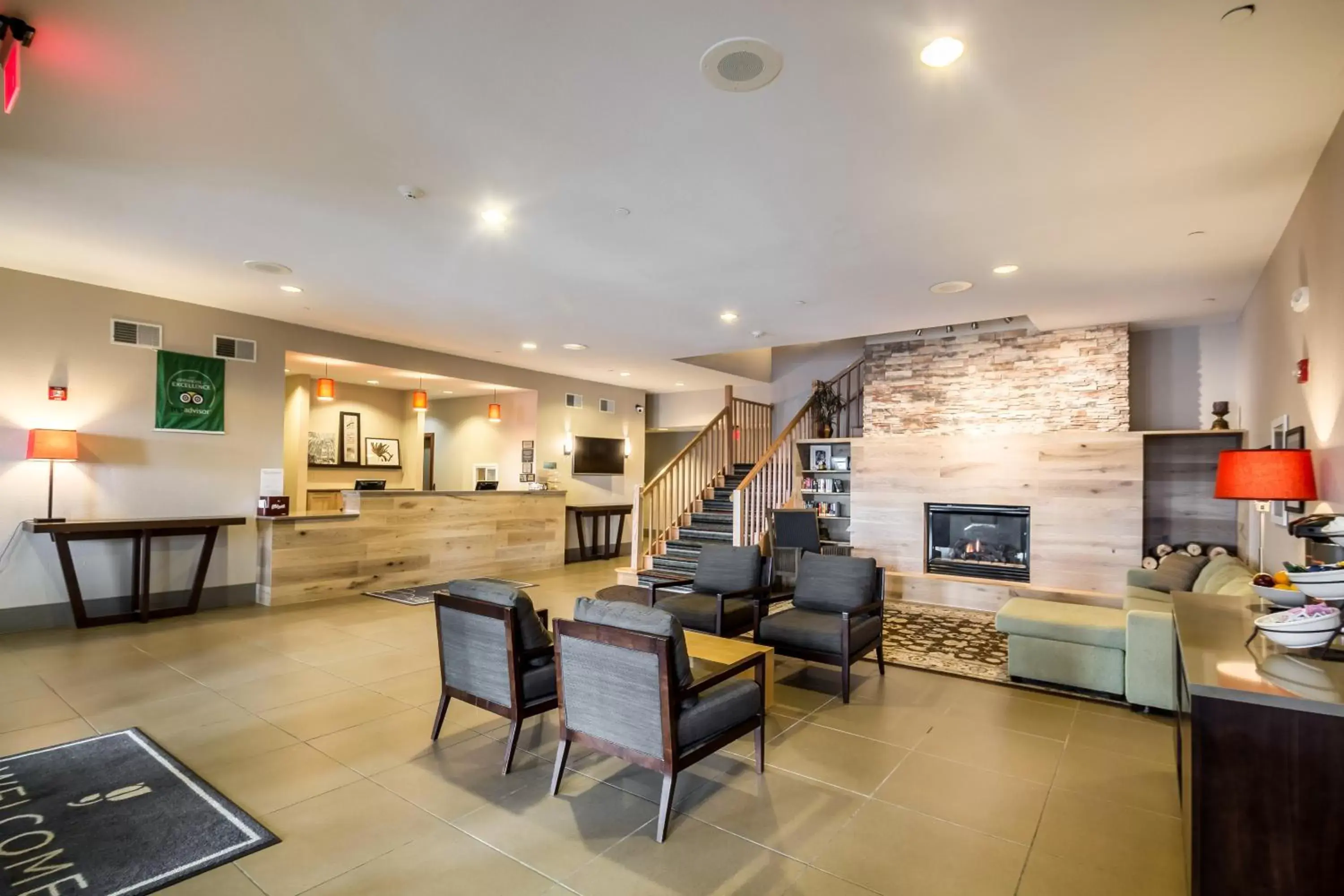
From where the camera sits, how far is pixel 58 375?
18.6 ft

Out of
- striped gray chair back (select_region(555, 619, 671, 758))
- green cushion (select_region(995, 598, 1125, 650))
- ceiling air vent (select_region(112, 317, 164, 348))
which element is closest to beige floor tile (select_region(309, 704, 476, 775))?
striped gray chair back (select_region(555, 619, 671, 758))

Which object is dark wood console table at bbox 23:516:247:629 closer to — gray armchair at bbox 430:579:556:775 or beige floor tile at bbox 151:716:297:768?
beige floor tile at bbox 151:716:297:768

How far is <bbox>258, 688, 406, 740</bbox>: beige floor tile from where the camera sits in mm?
3678

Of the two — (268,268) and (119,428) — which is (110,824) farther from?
(119,428)

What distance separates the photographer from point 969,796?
9.78ft

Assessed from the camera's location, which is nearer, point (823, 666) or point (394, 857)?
point (394, 857)

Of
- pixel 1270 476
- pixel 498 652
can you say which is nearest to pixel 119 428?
pixel 498 652

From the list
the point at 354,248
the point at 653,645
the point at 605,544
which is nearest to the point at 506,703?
the point at 653,645

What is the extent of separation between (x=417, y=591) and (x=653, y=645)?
20.1ft

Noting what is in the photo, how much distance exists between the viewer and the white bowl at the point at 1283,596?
8.39 feet

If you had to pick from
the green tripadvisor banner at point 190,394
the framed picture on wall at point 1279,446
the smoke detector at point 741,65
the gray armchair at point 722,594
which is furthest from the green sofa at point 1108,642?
the green tripadvisor banner at point 190,394

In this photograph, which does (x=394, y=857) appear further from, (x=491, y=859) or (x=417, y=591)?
(x=417, y=591)

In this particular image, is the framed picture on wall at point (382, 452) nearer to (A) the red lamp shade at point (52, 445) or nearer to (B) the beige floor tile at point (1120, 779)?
(A) the red lamp shade at point (52, 445)

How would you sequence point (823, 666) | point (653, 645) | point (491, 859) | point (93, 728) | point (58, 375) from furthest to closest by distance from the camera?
point (58, 375) < point (823, 666) < point (93, 728) < point (653, 645) < point (491, 859)
